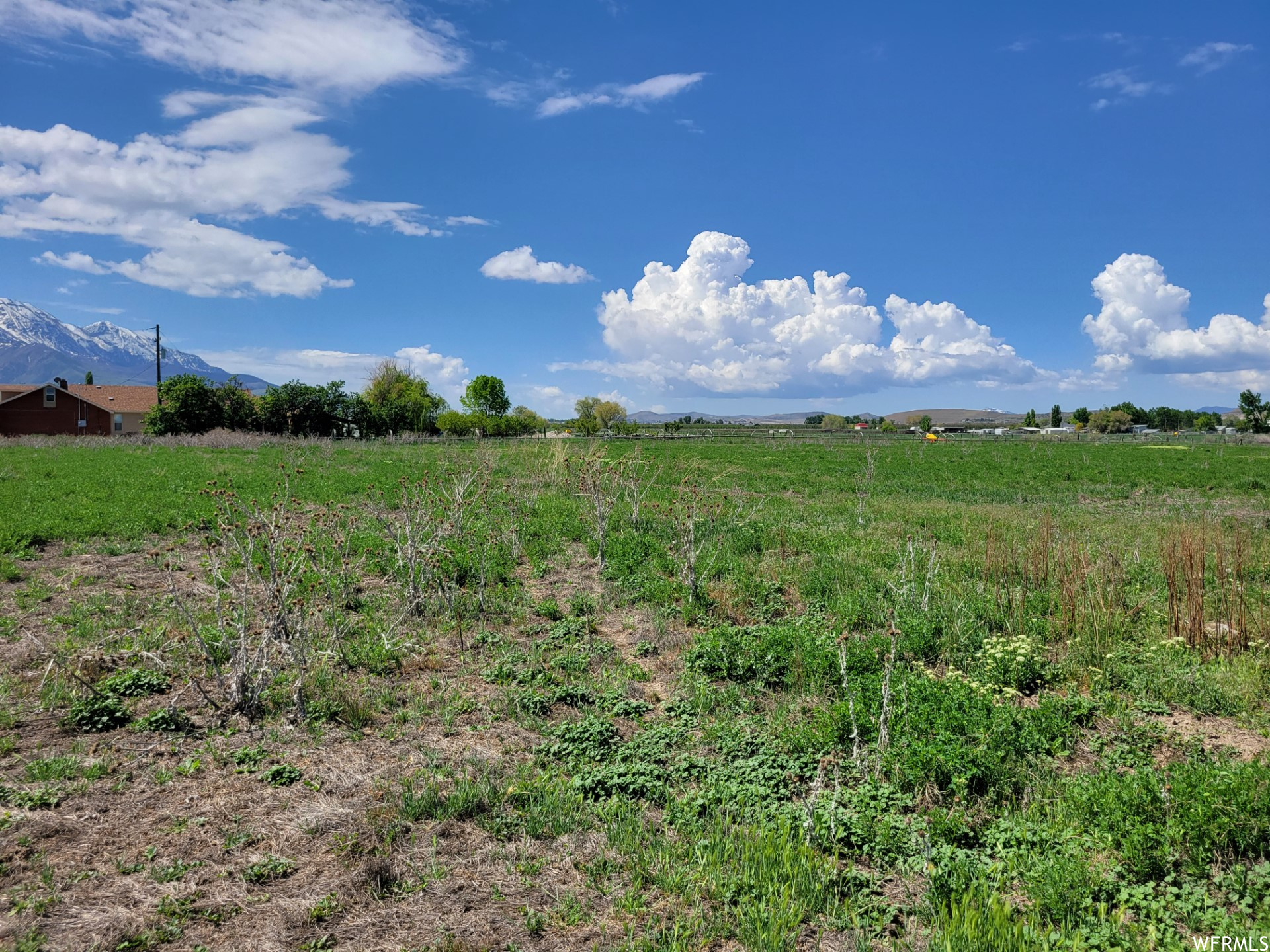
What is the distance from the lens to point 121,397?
63.5 m

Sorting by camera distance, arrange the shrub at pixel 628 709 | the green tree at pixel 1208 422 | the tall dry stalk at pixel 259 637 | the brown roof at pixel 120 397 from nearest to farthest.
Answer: the tall dry stalk at pixel 259 637, the shrub at pixel 628 709, the brown roof at pixel 120 397, the green tree at pixel 1208 422

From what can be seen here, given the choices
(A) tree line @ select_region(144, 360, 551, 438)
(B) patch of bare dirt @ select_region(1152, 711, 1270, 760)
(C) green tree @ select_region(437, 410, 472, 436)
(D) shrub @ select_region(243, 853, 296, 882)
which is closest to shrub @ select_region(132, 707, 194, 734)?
(D) shrub @ select_region(243, 853, 296, 882)

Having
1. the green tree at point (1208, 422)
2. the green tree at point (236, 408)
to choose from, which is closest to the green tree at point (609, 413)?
the green tree at point (236, 408)

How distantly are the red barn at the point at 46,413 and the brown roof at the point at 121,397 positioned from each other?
4.99 metres

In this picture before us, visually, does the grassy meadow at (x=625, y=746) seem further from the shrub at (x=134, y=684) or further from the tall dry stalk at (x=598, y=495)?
the tall dry stalk at (x=598, y=495)

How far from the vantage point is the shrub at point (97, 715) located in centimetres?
518

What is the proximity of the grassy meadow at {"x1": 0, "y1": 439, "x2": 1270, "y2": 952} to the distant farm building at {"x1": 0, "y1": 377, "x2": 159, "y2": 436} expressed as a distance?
5190 centimetres

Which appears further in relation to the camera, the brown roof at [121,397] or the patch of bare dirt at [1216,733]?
the brown roof at [121,397]

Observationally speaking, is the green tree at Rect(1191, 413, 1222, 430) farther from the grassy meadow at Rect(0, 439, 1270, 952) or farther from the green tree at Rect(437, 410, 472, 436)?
the grassy meadow at Rect(0, 439, 1270, 952)

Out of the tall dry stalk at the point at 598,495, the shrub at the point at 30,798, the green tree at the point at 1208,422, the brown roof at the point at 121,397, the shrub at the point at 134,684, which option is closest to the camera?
the shrub at the point at 30,798

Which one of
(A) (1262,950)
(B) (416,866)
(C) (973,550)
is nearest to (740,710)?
(B) (416,866)

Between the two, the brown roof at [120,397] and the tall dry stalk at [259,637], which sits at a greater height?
the brown roof at [120,397]

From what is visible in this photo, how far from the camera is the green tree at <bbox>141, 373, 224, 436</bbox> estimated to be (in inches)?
1860

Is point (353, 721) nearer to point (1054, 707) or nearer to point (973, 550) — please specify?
point (1054, 707)
